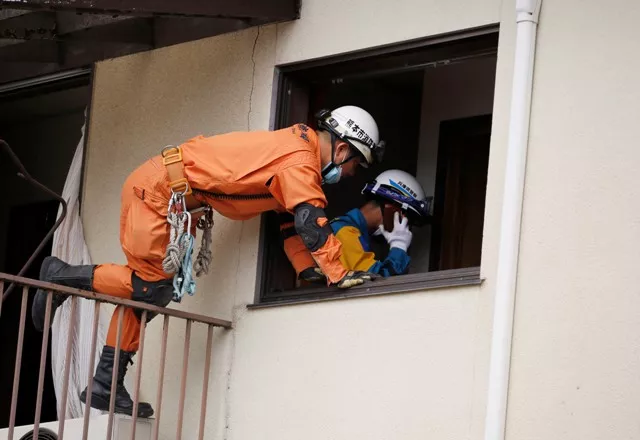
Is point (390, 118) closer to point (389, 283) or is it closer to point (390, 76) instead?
point (390, 76)

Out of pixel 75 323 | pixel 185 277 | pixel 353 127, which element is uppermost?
pixel 353 127

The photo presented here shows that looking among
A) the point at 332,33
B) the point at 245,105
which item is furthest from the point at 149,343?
the point at 332,33

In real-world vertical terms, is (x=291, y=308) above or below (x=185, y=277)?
below

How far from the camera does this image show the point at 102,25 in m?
8.84

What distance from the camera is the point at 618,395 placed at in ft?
20.7

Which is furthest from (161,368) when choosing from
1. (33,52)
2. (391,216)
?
(33,52)

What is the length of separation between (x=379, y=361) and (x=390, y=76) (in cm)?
273

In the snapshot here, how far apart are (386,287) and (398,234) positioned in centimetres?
117

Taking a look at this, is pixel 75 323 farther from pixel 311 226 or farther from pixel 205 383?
pixel 311 226

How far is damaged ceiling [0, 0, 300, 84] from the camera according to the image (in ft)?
25.5

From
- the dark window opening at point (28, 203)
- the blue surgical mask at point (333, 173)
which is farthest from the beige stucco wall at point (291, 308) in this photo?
the dark window opening at point (28, 203)

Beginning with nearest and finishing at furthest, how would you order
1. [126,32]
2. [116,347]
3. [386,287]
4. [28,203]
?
[386,287], [116,347], [126,32], [28,203]

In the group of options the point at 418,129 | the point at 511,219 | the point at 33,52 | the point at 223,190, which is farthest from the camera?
the point at 418,129

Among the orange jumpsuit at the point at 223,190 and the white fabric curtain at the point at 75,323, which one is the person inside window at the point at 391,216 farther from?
the white fabric curtain at the point at 75,323
